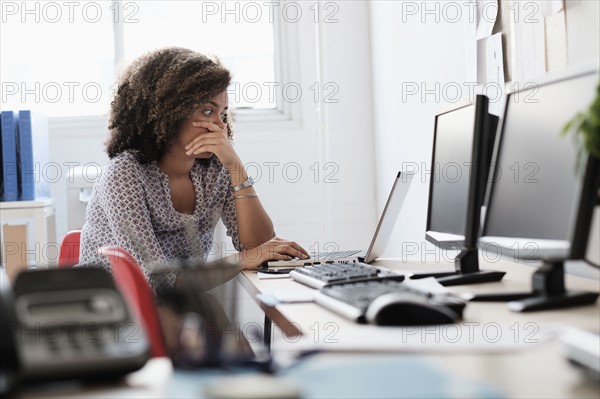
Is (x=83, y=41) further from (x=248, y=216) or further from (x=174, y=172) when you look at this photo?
(x=248, y=216)

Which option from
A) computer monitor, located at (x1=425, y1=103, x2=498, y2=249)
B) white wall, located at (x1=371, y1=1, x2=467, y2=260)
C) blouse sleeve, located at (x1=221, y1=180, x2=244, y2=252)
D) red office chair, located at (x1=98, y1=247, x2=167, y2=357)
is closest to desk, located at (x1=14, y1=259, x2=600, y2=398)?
red office chair, located at (x1=98, y1=247, x2=167, y2=357)

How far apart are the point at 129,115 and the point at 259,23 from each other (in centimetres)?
164

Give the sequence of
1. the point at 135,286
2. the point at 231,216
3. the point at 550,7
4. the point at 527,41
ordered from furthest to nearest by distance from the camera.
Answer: the point at 231,216
the point at 527,41
the point at 550,7
the point at 135,286

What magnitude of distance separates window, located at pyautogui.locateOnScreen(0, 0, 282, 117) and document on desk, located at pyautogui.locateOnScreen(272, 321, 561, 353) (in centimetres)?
283

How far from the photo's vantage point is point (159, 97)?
7.67 ft

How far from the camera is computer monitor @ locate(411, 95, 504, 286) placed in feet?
5.16

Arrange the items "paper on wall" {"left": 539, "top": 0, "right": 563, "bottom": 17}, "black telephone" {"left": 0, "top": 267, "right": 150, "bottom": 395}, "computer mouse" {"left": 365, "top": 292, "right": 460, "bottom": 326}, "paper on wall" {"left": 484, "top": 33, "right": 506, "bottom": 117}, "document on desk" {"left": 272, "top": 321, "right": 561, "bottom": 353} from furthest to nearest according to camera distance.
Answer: "paper on wall" {"left": 484, "top": 33, "right": 506, "bottom": 117} → "paper on wall" {"left": 539, "top": 0, "right": 563, "bottom": 17} → "computer mouse" {"left": 365, "top": 292, "right": 460, "bottom": 326} → "document on desk" {"left": 272, "top": 321, "right": 561, "bottom": 353} → "black telephone" {"left": 0, "top": 267, "right": 150, "bottom": 395}

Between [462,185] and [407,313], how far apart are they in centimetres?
64

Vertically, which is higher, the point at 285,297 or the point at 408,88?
the point at 408,88

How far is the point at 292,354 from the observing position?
2.91ft

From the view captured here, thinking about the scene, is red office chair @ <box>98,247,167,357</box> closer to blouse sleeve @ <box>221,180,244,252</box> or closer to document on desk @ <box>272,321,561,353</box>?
document on desk @ <box>272,321,561,353</box>

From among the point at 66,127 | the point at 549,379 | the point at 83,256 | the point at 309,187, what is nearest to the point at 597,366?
the point at 549,379

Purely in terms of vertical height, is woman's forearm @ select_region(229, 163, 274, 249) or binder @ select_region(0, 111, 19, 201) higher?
binder @ select_region(0, 111, 19, 201)

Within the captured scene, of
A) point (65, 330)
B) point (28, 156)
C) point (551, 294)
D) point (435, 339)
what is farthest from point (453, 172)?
point (28, 156)
